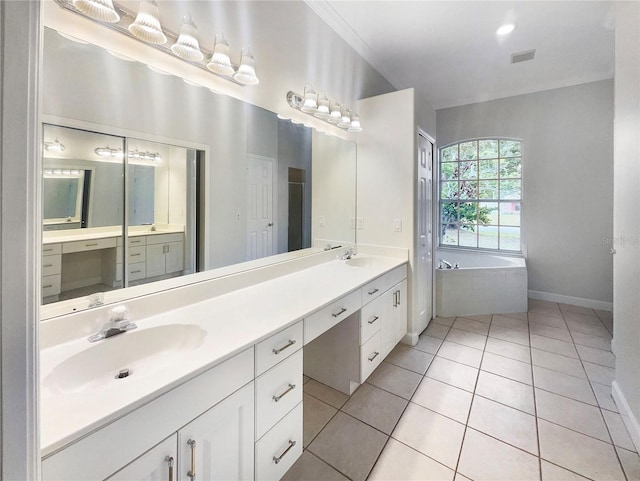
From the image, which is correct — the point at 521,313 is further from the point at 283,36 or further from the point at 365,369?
the point at 283,36

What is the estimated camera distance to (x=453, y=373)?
225 cm

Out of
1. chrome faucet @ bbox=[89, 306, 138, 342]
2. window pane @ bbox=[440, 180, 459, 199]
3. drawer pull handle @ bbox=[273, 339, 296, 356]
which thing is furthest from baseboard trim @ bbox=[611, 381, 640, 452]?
window pane @ bbox=[440, 180, 459, 199]

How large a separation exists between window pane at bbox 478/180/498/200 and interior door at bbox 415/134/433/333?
172 cm

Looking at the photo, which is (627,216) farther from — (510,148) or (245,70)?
(510,148)

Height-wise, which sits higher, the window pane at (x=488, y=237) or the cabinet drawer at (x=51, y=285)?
the window pane at (x=488, y=237)

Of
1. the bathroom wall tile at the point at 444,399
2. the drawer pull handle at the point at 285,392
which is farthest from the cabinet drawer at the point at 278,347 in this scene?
the bathroom wall tile at the point at 444,399

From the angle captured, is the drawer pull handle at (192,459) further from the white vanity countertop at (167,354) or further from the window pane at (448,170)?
the window pane at (448,170)

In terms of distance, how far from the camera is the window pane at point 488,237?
4.26 metres

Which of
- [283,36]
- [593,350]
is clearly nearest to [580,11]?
[283,36]

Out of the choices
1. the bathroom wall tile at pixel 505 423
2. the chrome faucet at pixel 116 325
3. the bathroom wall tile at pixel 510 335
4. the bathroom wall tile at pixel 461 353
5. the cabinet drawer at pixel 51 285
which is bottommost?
the bathroom wall tile at pixel 505 423

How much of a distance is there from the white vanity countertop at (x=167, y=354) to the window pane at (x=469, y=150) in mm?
3604

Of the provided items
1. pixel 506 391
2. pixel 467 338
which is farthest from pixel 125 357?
pixel 467 338

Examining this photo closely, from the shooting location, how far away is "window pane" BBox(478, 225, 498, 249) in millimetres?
4262

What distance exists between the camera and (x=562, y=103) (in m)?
3.65
